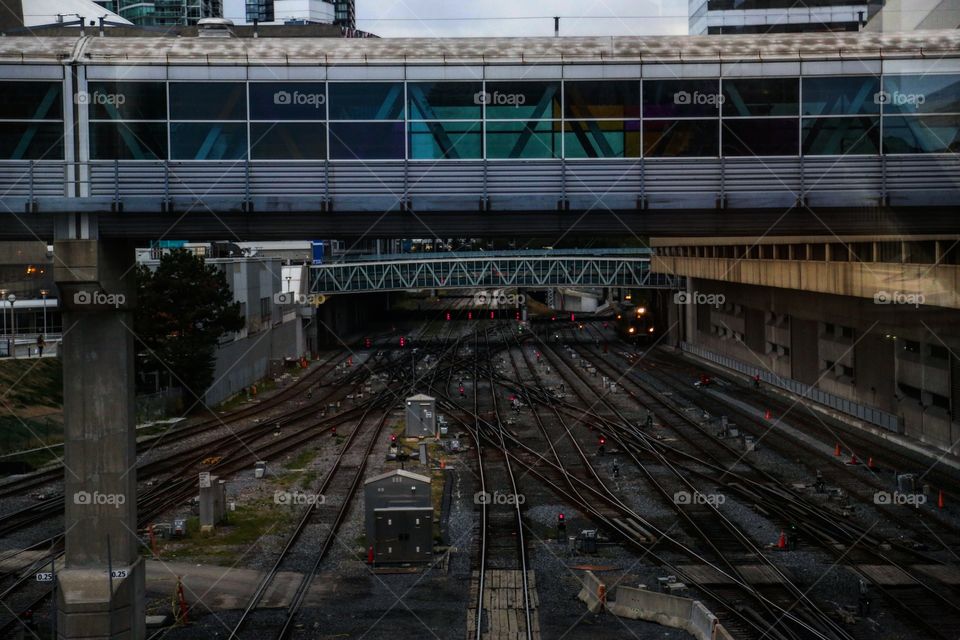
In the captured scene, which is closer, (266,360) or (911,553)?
(911,553)

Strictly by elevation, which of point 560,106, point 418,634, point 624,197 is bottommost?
point 418,634

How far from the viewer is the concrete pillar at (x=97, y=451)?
14164 millimetres

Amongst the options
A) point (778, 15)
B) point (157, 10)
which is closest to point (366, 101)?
point (778, 15)

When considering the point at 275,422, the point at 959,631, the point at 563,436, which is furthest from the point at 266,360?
the point at 959,631

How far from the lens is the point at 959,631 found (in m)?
14.7

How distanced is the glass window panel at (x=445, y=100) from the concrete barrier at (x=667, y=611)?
729cm

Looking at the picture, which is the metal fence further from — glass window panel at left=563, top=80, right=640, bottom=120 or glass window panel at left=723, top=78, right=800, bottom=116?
glass window panel at left=563, top=80, right=640, bottom=120

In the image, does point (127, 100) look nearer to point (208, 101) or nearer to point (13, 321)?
point (208, 101)

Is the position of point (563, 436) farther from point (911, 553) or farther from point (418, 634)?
point (418, 634)

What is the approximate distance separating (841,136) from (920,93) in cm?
117

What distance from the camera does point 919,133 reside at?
49.1ft

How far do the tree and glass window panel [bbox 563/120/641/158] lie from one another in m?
22.0

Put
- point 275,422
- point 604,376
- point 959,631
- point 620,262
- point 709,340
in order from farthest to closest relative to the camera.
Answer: point 620,262 < point 709,340 < point 604,376 < point 275,422 < point 959,631

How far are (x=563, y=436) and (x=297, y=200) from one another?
19.3 meters
